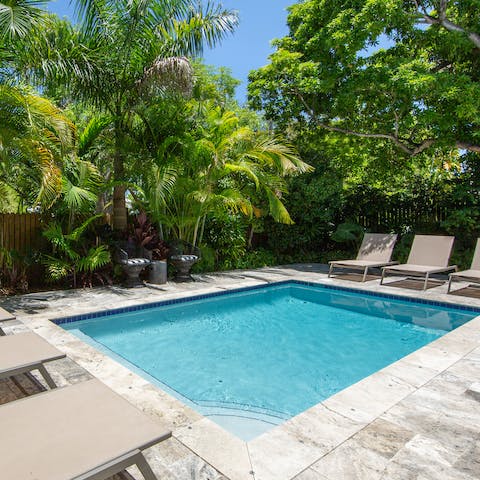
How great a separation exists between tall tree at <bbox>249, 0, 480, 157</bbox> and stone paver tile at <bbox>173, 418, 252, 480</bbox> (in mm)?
8968

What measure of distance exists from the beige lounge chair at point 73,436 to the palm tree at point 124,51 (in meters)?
6.57

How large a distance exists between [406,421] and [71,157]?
745 centimetres

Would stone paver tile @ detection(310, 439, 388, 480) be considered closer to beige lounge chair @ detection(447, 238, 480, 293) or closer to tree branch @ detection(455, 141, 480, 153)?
beige lounge chair @ detection(447, 238, 480, 293)

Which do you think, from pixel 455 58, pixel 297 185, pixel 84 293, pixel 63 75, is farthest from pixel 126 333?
pixel 455 58

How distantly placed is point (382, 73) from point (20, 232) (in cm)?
948

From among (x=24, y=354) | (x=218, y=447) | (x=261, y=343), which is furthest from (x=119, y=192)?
(x=218, y=447)

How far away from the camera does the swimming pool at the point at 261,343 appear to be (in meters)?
4.02

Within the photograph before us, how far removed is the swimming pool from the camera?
4.02 metres

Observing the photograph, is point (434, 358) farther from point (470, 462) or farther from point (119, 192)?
point (119, 192)

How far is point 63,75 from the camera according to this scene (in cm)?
791

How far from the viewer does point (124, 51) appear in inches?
317

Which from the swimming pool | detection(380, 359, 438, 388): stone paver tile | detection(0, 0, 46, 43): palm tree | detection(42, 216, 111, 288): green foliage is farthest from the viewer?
detection(42, 216, 111, 288): green foliage

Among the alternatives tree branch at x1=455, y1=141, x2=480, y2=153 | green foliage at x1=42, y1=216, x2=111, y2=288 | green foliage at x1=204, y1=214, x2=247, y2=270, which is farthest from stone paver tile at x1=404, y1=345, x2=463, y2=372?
tree branch at x1=455, y1=141, x2=480, y2=153

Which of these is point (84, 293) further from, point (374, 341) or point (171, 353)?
point (374, 341)
